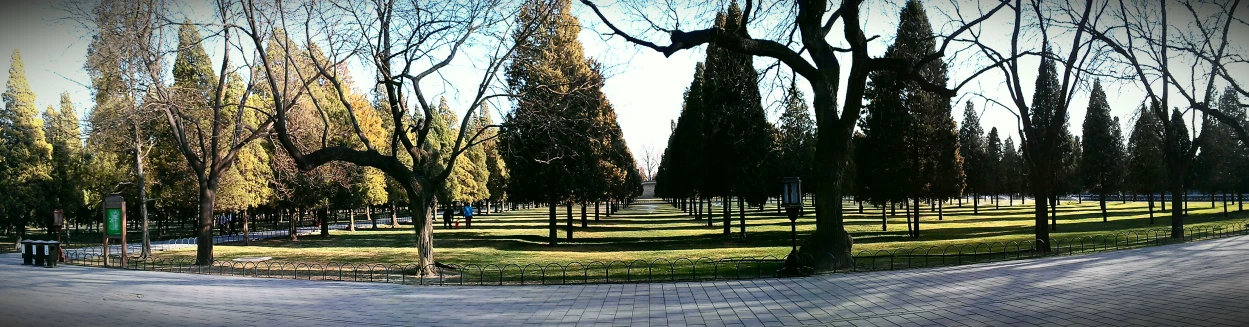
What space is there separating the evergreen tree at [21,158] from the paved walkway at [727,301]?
24733 millimetres

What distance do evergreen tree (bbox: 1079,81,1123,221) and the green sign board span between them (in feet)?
164

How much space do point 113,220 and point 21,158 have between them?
20524 mm

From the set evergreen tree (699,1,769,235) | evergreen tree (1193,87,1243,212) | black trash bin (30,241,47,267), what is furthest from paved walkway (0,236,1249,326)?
evergreen tree (1193,87,1243,212)

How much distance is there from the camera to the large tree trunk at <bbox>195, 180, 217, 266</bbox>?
70.5ft

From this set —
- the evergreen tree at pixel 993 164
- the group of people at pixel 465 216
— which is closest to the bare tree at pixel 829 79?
the group of people at pixel 465 216

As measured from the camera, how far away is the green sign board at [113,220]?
21.0m

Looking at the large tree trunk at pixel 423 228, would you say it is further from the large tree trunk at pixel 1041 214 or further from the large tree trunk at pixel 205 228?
the large tree trunk at pixel 1041 214

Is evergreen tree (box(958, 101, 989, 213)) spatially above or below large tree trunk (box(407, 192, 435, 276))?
above

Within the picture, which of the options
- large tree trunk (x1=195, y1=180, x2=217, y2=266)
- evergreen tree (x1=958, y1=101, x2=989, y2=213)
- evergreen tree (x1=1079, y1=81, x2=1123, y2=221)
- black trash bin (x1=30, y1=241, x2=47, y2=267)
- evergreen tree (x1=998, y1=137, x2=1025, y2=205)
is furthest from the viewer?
evergreen tree (x1=998, y1=137, x2=1025, y2=205)

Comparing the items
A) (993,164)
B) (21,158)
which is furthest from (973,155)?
(21,158)

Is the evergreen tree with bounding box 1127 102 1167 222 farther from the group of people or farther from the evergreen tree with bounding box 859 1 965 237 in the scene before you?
the group of people

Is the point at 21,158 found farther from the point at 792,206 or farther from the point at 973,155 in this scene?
the point at 973,155

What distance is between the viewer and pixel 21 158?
3531 centimetres

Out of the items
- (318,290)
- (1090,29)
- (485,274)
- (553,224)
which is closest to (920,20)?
(1090,29)
